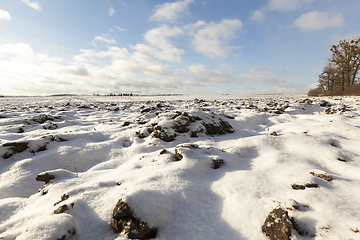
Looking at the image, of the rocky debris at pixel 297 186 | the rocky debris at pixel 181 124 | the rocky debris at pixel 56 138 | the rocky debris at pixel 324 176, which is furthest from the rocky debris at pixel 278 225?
the rocky debris at pixel 56 138

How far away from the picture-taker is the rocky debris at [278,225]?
1.21 meters

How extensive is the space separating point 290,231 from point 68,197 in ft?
6.62

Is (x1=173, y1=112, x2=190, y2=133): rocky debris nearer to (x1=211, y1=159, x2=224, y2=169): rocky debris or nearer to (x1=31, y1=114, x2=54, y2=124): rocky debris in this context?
(x1=211, y1=159, x2=224, y2=169): rocky debris

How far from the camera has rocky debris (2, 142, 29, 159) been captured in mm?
2730

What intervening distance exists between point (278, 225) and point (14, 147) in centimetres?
411

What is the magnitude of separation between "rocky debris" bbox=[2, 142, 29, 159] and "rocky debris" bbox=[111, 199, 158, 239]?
2.80 meters

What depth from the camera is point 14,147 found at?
2.83m

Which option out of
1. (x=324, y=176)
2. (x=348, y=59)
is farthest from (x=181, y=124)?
(x=348, y=59)

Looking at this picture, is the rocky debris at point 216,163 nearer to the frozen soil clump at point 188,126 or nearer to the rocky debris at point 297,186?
the rocky debris at point 297,186

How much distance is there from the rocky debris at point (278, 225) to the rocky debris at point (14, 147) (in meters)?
3.94

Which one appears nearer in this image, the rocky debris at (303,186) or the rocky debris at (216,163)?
the rocky debris at (303,186)

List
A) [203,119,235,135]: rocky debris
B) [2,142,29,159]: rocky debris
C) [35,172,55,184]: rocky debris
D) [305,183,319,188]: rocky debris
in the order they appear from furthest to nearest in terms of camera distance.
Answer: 1. [203,119,235,135]: rocky debris
2. [2,142,29,159]: rocky debris
3. [35,172,55,184]: rocky debris
4. [305,183,319,188]: rocky debris

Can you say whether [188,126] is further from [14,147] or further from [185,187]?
[14,147]

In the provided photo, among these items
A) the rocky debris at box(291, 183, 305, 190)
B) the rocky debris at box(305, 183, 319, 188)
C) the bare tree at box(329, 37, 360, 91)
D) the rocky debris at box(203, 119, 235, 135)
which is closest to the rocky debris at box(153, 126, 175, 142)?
the rocky debris at box(203, 119, 235, 135)
